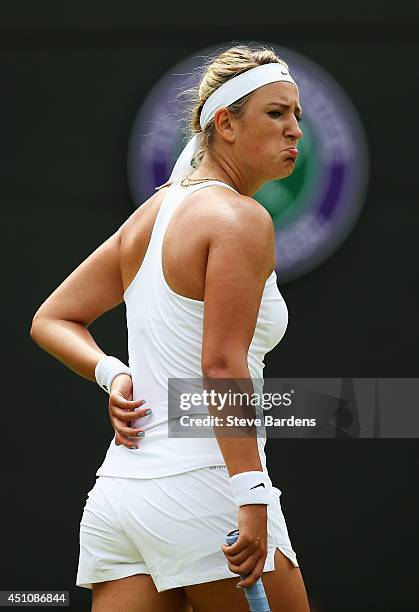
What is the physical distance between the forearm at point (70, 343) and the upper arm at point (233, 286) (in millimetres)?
400

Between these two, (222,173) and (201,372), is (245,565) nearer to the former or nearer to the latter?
(201,372)

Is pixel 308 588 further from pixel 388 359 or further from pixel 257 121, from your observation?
pixel 257 121

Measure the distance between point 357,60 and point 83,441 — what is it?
1556 mm

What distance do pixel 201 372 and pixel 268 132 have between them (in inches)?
18.3

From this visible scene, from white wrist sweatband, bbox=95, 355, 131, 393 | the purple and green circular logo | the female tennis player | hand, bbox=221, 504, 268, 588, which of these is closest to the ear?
the female tennis player

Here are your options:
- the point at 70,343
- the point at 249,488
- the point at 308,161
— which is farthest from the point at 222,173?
the point at 308,161

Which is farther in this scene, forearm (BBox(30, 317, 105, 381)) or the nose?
forearm (BBox(30, 317, 105, 381))

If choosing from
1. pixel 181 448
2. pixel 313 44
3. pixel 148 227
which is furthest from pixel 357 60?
pixel 181 448

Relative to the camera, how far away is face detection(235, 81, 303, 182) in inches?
75.6

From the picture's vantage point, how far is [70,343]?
204 centimetres

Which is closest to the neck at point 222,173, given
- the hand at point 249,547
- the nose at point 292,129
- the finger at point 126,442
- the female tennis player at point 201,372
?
the female tennis player at point 201,372

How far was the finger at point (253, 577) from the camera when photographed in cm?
164

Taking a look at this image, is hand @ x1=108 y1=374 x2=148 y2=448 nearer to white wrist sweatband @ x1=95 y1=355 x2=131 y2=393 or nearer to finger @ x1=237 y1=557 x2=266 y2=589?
white wrist sweatband @ x1=95 y1=355 x2=131 y2=393

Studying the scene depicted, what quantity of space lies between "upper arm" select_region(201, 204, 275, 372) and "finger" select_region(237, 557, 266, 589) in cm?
31
